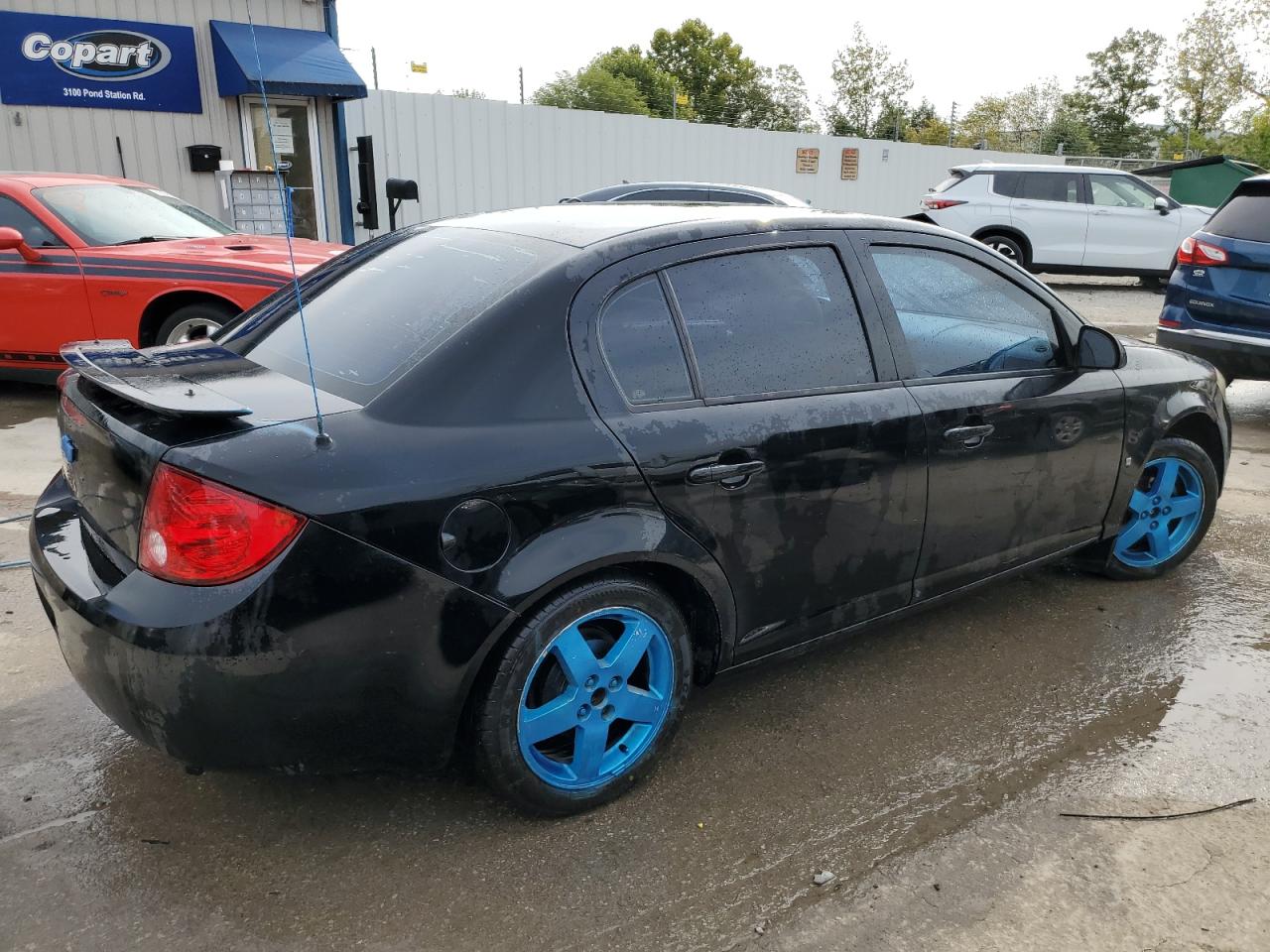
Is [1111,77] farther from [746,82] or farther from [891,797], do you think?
[891,797]

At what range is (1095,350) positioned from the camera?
365 centimetres

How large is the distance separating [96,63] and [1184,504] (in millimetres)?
12623

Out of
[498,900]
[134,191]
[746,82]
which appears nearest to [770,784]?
[498,900]

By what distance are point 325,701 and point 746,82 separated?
225ft

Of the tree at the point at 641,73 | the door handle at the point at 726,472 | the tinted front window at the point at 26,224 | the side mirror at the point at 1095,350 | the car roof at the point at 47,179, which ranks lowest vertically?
the door handle at the point at 726,472

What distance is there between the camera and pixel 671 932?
2248 mm

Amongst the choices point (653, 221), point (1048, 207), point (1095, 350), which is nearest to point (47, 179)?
point (653, 221)

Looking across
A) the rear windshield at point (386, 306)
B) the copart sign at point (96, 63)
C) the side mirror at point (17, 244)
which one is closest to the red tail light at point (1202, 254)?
the rear windshield at point (386, 306)

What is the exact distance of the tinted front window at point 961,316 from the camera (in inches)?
126

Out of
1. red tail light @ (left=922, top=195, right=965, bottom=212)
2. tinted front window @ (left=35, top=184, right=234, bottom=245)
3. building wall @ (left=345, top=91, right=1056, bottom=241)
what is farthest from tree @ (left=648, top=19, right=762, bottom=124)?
tinted front window @ (left=35, top=184, right=234, bottom=245)

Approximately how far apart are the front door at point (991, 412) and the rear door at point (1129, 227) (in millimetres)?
12733

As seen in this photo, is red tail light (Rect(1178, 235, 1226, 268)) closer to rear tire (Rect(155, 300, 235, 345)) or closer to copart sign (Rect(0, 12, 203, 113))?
rear tire (Rect(155, 300, 235, 345))

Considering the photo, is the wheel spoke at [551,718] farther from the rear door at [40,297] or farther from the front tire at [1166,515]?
the rear door at [40,297]

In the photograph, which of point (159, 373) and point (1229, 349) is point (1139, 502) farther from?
point (159, 373)
